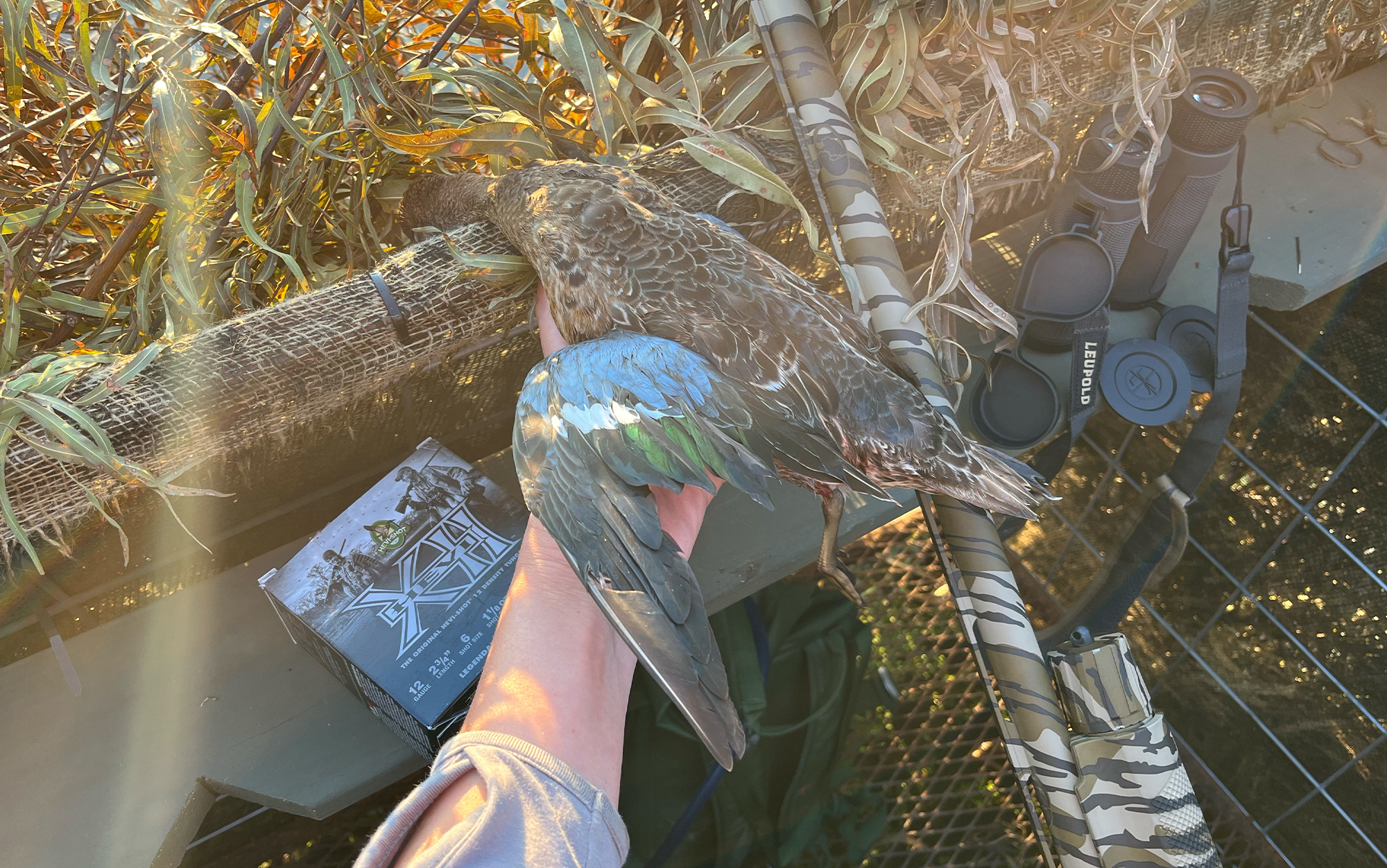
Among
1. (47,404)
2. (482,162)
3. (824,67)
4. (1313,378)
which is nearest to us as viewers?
(47,404)

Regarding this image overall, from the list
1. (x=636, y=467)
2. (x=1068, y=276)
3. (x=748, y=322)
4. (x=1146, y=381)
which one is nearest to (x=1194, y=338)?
(x=1146, y=381)

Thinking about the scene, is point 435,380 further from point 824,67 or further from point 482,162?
point 824,67

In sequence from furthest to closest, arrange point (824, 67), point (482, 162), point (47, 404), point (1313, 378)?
1. point (1313, 378)
2. point (482, 162)
3. point (824, 67)
4. point (47, 404)

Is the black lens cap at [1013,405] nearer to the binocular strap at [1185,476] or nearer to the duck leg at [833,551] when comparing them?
the binocular strap at [1185,476]

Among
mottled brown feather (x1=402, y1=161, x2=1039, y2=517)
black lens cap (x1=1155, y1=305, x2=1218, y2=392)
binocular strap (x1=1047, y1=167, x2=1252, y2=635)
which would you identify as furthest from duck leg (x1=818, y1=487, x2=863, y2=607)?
black lens cap (x1=1155, y1=305, x2=1218, y2=392)

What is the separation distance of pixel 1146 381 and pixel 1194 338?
131 mm

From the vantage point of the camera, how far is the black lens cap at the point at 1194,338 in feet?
3.87

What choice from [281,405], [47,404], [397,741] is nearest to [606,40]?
[281,405]

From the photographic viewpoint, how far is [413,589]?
89 centimetres

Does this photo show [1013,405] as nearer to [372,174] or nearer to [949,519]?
[949,519]

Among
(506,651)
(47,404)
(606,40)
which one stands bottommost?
(506,651)

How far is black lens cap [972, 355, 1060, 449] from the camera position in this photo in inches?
44.3

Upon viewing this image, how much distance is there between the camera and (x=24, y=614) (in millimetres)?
940

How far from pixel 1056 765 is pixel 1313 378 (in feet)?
2.83
